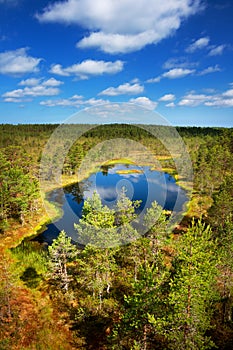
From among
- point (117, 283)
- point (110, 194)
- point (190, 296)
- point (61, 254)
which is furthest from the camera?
point (110, 194)

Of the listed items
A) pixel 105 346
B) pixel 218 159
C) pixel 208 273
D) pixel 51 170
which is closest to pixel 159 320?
pixel 208 273

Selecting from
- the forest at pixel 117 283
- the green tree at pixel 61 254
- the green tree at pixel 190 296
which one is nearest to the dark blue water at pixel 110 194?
the forest at pixel 117 283

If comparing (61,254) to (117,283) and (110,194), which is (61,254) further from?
(110,194)

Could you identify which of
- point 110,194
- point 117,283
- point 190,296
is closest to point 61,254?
point 117,283

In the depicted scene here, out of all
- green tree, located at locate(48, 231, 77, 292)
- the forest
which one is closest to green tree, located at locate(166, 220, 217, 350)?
the forest

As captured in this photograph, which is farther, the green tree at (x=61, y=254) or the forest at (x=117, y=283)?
the green tree at (x=61, y=254)

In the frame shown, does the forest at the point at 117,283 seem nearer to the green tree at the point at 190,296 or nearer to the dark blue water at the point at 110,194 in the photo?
the green tree at the point at 190,296

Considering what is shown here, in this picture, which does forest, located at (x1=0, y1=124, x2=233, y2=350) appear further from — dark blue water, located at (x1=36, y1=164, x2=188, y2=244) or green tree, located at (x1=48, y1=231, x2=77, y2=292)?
dark blue water, located at (x1=36, y1=164, x2=188, y2=244)

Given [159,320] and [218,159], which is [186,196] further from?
[159,320]
